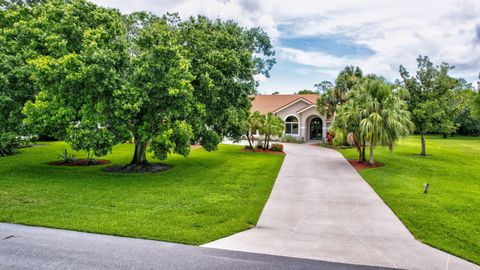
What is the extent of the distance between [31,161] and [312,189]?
16.6 m

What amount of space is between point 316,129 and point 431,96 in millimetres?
15033

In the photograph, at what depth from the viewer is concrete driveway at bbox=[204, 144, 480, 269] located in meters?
6.45

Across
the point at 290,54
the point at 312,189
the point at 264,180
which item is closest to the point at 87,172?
the point at 264,180

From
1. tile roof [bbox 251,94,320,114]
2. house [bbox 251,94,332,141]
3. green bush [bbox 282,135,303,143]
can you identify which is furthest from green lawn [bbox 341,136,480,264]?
tile roof [bbox 251,94,320,114]

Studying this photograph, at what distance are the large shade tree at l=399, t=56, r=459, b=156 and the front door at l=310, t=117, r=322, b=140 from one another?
13.5 meters

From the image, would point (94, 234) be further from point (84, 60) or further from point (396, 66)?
point (396, 66)

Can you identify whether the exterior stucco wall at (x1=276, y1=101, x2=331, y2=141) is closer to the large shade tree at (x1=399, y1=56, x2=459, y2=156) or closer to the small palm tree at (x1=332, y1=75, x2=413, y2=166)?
the large shade tree at (x1=399, y1=56, x2=459, y2=156)

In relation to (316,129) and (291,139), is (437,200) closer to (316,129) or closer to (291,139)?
(291,139)

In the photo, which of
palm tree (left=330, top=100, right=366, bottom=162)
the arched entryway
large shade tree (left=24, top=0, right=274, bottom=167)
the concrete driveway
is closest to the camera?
the concrete driveway

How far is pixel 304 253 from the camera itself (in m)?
6.55

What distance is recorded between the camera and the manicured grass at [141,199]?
7.96 meters

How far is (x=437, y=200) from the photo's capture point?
10977mm

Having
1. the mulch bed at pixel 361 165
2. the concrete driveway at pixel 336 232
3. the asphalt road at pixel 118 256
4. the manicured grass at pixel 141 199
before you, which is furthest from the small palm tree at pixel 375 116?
the asphalt road at pixel 118 256

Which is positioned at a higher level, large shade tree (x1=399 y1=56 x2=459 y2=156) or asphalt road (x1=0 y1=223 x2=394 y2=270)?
large shade tree (x1=399 y1=56 x2=459 y2=156)
